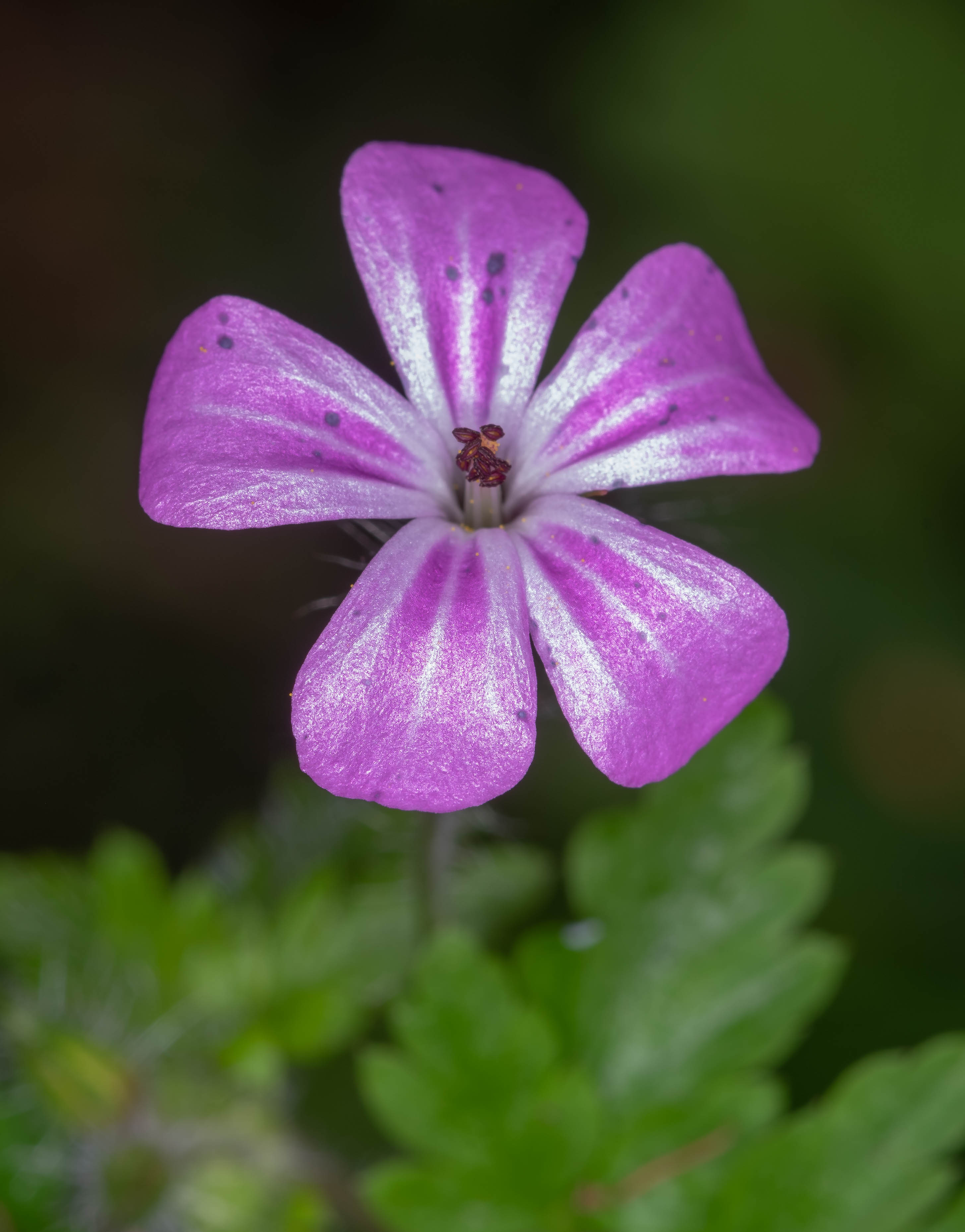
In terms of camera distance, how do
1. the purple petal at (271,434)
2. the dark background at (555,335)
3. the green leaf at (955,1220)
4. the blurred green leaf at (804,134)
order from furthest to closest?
the blurred green leaf at (804,134), the dark background at (555,335), the green leaf at (955,1220), the purple petal at (271,434)

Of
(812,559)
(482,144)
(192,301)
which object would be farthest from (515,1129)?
(482,144)

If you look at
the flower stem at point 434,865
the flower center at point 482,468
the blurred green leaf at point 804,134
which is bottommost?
the flower stem at point 434,865

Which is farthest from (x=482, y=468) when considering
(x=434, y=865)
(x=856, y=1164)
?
(x=856, y=1164)

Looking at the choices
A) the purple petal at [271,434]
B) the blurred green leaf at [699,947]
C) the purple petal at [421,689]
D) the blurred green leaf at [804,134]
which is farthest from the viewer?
the blurred green leaf at [804,134]

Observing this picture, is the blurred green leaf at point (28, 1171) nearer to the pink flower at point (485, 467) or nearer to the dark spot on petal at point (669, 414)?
the pink flower at point (485, 467)

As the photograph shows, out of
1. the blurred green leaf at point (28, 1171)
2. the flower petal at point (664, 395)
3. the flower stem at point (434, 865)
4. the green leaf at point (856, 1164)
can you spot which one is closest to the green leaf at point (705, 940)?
the green leaf at point (856, 1164)

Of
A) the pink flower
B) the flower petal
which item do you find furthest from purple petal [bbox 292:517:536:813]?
the flower petal

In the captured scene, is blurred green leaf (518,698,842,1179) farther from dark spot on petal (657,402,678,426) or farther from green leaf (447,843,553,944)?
dark spot on petal (657,402,678,426)
